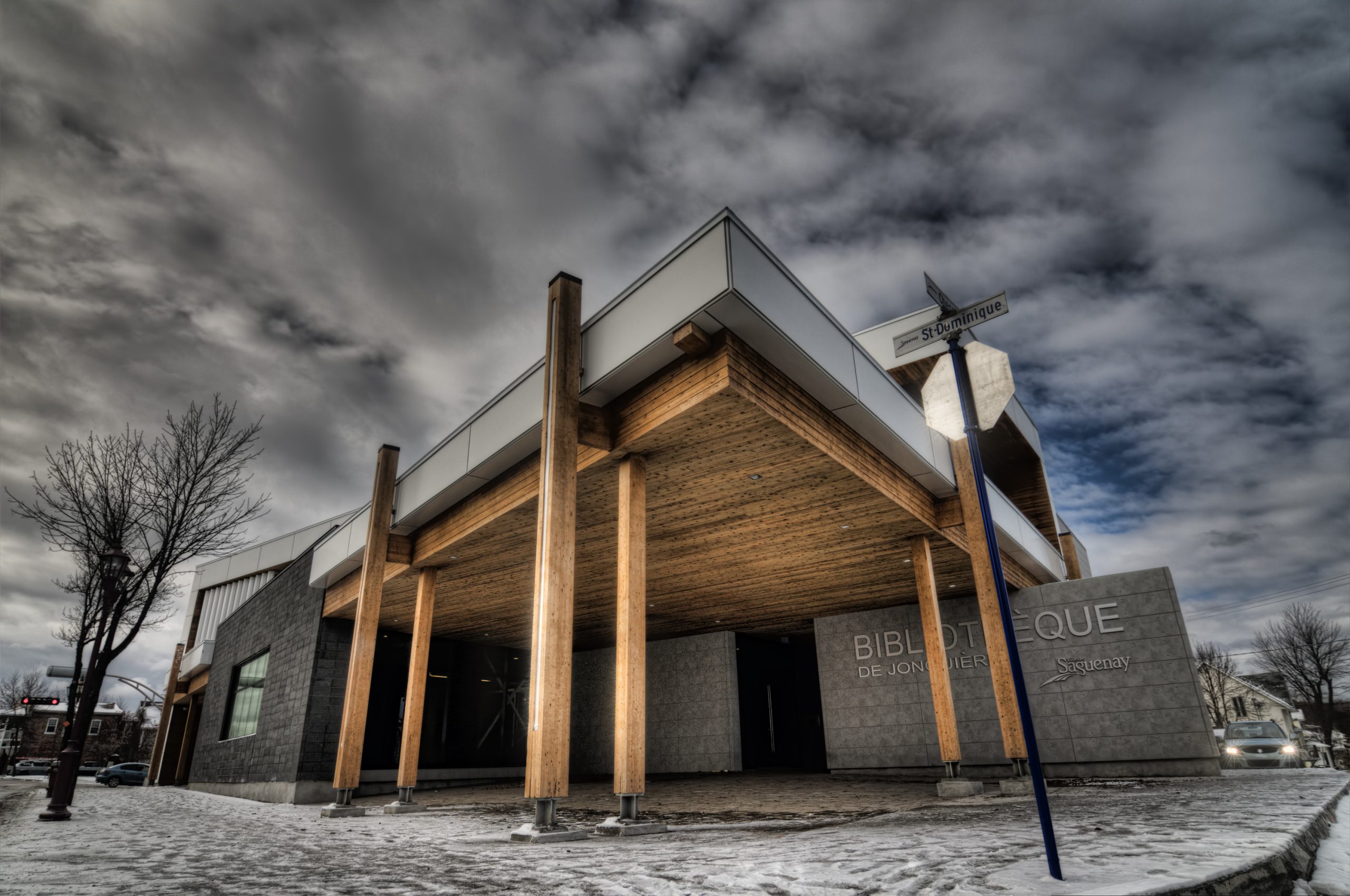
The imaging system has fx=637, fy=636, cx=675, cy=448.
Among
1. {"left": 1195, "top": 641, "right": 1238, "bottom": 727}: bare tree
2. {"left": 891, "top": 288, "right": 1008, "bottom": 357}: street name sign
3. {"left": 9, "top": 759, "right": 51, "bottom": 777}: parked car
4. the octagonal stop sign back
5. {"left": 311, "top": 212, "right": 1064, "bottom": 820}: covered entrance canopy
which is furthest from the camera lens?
{"left": 9, "top": 759, "right": 51, "bottom": 777}: parked car

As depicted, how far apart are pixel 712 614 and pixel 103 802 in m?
14.1

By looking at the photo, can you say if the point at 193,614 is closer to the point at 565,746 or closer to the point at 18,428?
the point at 18,428

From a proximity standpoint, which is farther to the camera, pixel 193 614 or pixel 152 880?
pixel 193 614

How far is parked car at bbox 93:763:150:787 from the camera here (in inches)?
1049

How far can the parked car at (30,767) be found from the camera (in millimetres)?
43250

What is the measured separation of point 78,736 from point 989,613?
46.8 feet

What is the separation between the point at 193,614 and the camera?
105ft

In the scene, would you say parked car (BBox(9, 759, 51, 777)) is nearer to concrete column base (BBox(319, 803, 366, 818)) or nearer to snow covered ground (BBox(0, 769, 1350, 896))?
concrete column base (BBox(319, 803, 366, 818))

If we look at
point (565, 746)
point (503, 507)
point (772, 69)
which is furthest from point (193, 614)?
point (772, 69)

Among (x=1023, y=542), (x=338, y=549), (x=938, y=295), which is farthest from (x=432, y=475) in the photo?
(x=1023, y=542)

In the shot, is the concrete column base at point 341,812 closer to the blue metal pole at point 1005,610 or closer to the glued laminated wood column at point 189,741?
the blue metal pole at point 1005,610

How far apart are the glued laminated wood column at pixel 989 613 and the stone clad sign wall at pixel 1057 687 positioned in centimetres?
334

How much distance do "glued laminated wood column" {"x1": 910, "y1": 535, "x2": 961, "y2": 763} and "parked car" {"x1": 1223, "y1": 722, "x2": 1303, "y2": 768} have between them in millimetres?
12308

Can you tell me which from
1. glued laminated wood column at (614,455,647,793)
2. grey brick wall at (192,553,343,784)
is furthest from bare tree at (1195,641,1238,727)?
grey brick wall at (192,553,343,784)
